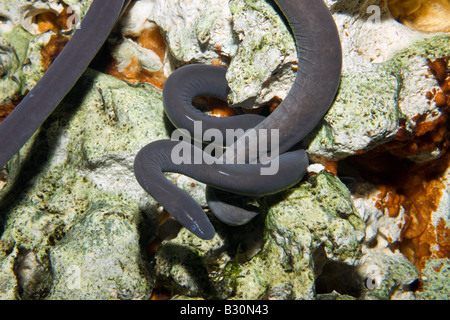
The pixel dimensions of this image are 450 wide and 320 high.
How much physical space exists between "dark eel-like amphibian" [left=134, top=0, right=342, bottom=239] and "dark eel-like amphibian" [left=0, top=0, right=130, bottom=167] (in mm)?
967

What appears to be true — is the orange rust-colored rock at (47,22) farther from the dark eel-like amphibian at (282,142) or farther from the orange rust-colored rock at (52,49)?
the dark eel-like amphibian at (282,142)

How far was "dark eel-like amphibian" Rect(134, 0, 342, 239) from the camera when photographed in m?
2.34

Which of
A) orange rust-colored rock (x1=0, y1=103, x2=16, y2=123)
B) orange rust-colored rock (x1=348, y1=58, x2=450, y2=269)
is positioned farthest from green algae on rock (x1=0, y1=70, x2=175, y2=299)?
orange rust-colored rock (x1=348, y1=58, x2=450, y2=269)

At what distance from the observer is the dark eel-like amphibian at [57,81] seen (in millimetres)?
2637

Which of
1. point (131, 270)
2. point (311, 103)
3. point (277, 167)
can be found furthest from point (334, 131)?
point (131, 270)

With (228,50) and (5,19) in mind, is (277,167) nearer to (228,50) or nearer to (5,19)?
(228,50)

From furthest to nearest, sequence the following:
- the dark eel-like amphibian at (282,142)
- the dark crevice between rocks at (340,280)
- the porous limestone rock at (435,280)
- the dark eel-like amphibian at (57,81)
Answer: the dark crevice between rocks at (340,280), the porous limestone rock at (435,280), the dark eel-like amphibian at (57,81), the dark eel-like amphibian at (282,142)

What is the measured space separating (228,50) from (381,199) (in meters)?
2.21

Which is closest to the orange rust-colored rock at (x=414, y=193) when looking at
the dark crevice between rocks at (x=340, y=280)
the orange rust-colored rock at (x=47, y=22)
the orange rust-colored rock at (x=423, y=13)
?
the dark crevice between rocks at (x=340, y=280)

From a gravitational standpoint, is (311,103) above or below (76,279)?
above

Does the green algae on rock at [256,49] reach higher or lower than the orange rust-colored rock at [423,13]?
lower

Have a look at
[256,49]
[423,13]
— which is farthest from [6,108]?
[423,13]

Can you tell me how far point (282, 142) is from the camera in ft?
8.78

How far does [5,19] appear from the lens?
129 inches
